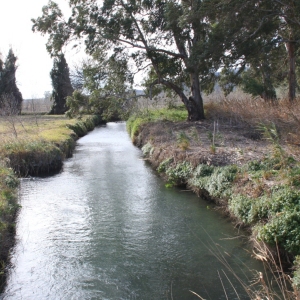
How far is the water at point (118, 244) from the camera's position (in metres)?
6.33

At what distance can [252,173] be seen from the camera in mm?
9422

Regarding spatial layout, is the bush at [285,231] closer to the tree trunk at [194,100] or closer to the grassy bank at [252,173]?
the grassy bank at [252,173]

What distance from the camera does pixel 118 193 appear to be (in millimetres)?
12477

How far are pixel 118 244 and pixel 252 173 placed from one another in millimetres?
3904

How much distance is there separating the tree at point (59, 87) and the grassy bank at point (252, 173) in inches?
1503

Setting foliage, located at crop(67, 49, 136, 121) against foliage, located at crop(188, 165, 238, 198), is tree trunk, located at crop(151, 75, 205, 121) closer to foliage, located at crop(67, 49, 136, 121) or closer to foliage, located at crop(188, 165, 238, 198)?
foliage, located at crop(67, 49, 136, 121)

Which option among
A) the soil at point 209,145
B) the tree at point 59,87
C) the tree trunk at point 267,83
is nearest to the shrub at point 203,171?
the soil at point 209,145

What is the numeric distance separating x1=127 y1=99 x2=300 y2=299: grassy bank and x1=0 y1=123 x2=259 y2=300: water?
1.94ft

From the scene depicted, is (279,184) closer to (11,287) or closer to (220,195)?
(220,195)

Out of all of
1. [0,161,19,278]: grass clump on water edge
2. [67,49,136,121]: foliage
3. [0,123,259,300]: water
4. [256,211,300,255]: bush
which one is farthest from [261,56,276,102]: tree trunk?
[256,211,300,255]: bush

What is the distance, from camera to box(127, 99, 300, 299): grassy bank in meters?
6.77

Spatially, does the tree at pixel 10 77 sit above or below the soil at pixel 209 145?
above

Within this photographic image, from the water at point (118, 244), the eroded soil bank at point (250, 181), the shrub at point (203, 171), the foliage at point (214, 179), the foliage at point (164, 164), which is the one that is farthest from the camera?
the foliage at point (164, 164)

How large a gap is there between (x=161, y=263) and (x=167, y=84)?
18.5 meters
